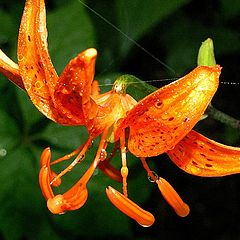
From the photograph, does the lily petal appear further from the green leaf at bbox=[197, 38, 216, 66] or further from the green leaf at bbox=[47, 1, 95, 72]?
the green leaf at bbox=[47, 1, 95, 72]

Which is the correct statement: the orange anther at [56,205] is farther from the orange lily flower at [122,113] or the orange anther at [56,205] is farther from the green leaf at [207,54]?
the green leaf at [207,54]

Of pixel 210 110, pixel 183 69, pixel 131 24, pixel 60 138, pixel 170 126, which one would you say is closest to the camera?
pixel 170 126

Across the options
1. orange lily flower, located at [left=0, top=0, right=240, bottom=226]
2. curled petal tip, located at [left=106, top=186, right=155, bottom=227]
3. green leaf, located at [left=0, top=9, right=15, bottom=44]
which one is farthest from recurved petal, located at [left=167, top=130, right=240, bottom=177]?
green leaf, located at [left=0, top=9, right=15, bottom=44]

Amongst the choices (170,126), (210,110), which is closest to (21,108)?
(210,110)

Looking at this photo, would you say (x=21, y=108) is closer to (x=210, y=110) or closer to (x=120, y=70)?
(x=120, y=70)

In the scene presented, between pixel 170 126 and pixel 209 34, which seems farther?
pixel 209 34

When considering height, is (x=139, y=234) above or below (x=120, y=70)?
below

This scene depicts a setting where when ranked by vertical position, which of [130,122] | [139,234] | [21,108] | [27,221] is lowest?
[139,234]
